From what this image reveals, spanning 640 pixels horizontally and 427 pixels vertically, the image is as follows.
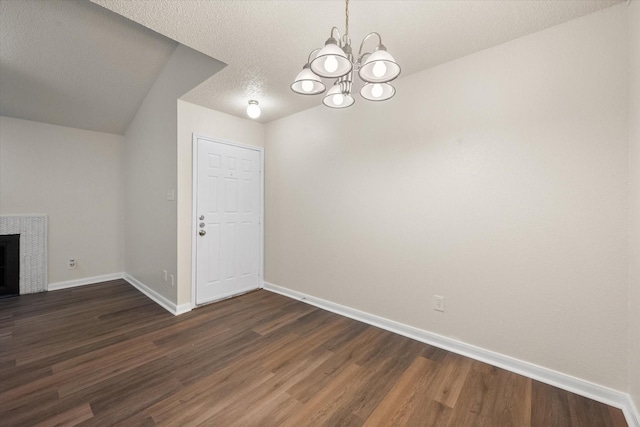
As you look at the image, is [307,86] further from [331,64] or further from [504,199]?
[504,199]

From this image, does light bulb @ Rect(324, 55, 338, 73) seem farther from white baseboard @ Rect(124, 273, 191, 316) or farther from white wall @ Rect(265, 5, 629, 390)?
white baseboard @ Rect(124, 273, 191, 316)

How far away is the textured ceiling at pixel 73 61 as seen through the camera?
7.88 ft

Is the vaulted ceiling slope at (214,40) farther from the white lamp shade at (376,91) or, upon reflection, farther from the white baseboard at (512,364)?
the white baseboard at (512,364)

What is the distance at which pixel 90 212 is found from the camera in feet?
13.9

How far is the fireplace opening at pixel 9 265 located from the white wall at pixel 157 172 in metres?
1.24

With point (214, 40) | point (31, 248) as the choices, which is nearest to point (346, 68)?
point (214, 40)

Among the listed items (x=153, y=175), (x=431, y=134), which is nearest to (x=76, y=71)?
(x=153, y=175)

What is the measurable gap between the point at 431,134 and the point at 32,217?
524 cm

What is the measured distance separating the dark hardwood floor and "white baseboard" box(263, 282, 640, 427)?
0.06 meters

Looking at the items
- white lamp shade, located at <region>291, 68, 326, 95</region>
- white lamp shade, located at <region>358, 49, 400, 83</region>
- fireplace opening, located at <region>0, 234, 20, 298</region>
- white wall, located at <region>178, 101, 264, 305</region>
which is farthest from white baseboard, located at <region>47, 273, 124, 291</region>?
white lamp shade, located at <region>358, 49, 400, 83</region>

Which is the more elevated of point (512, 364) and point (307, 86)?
point (307, 86)

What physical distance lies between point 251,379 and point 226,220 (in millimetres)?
2074

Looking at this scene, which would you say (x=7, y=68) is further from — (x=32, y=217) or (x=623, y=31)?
(x=623, y=31)

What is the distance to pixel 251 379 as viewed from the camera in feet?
6.25
